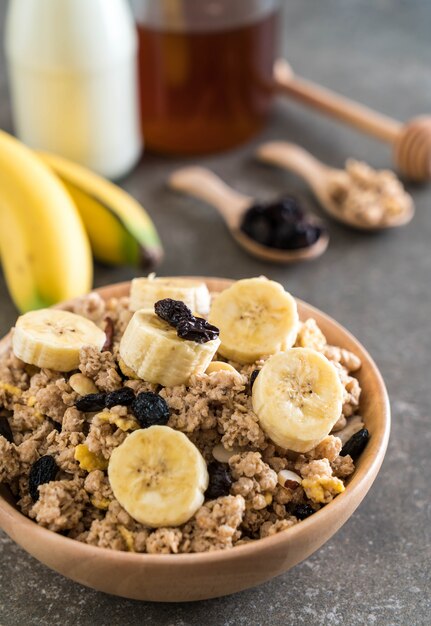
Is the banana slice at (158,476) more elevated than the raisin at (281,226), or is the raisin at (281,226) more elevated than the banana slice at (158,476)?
the banana slice at (158,476)

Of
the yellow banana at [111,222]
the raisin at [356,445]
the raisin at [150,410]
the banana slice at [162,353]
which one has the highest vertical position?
the banana slice at [162,353]

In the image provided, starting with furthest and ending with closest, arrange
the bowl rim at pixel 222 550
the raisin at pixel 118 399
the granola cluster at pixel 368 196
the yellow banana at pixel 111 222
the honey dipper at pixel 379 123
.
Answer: the honey dipper at pixel 379 123 < the granola cluster at pixel 368 196 < the yellow banana at pixel 111 222 < the raisin at pixel 118 399 < the bowl rim at pixel 222 550

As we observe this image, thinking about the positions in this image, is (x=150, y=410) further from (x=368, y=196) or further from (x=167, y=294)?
(x=368, y=196)

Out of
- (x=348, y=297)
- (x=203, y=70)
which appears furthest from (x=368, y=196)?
(x=203, y=70)

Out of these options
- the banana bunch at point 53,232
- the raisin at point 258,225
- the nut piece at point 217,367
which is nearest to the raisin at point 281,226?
the raisin at point 258,225

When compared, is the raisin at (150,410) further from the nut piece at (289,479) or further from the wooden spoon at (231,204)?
the wooden spoon at (231,204)

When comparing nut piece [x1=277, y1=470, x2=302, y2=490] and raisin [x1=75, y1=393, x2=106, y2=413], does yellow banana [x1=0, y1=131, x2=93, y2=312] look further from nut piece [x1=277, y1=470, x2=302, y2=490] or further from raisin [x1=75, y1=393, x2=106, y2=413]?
nut piece [x1=277, y1=470, x2=302, y2=490]

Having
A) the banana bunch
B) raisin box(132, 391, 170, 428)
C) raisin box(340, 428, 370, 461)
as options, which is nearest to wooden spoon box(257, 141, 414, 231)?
the banana bunch
